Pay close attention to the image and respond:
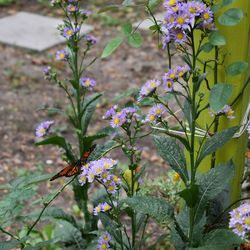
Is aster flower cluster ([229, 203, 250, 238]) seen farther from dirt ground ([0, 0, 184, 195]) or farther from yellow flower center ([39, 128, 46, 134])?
dirt ground ([0, 0, 184, 195])


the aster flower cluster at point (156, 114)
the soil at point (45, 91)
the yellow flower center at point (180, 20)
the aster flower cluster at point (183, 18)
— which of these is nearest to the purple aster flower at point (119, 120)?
the aster flower cluster at point (156, 114)

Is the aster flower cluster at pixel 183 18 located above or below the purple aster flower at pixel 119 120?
above

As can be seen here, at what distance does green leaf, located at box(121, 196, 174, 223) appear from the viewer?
2.03 meters

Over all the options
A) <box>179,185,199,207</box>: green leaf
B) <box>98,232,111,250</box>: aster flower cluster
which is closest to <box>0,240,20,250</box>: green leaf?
<box>98,232,111,250</box>: aster flower cluster

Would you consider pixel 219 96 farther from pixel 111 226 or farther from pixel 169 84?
pixel 111 226

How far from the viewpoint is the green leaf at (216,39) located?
1.88m

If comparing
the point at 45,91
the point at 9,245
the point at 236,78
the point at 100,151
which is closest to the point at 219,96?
the point at 236,78

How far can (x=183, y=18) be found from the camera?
70.6 inches

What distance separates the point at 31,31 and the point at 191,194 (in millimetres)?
4408

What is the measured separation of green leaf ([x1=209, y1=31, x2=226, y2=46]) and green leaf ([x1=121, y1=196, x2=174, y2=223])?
1.93 feet

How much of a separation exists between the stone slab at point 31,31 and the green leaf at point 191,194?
3.84 m

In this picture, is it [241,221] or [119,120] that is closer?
[241,221]

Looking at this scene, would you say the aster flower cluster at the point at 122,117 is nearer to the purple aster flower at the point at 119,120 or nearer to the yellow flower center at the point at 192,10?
the purple aster flower at the point at 119,120

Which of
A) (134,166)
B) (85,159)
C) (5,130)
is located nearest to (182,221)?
(134,166)
